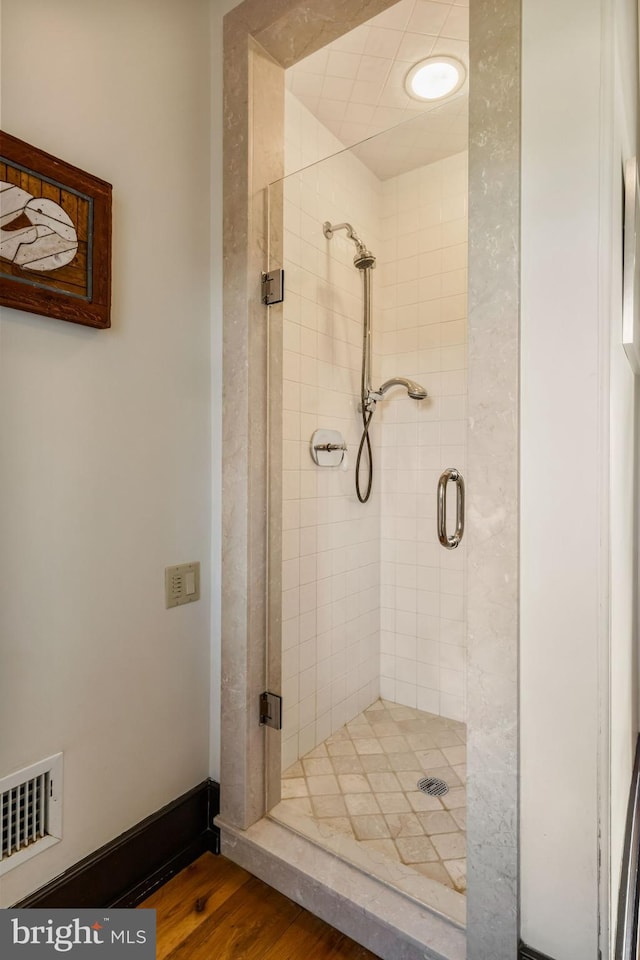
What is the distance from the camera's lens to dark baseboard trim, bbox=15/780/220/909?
45.6 inches

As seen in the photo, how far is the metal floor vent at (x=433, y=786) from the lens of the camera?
1.55 m

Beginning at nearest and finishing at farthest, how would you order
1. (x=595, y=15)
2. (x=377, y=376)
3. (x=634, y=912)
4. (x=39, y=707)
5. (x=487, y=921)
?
(x=595, y=15)
(x=487, y=921)
(x=39, y=707)
(x=634, y=912)
(x=377, y=376)

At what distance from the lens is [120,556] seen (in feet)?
4.25

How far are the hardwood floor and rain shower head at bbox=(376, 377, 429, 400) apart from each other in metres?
1.44

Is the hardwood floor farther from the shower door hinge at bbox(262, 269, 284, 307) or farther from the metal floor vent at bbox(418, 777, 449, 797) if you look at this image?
the shower door hinge at bbox(262, 269, 284, 307)

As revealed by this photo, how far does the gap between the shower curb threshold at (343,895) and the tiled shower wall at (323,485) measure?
29 cm

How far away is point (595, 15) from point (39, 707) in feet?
5.85

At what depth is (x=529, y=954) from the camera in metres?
0.98

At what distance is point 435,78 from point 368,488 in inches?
58.1

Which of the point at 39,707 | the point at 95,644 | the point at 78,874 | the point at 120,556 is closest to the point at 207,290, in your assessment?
the point at 120,556

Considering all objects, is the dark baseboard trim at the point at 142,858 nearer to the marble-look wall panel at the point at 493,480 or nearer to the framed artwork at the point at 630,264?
the marble-look wall panel at the point at 493,480

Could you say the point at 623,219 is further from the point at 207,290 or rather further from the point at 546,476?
the point at 207,290

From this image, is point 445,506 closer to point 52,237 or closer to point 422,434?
point 422,434
